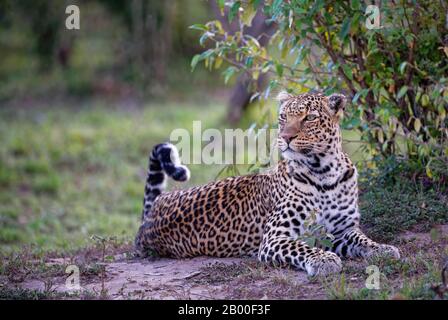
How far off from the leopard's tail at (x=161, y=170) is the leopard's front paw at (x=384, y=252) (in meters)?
2.24

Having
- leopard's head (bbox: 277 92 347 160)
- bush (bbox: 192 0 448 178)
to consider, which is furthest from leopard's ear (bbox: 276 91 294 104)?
bush (bbox: 192 0 448 178)

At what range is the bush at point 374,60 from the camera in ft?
25.7

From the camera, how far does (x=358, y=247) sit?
731 cm

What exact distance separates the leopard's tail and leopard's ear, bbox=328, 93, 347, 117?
1780 mm

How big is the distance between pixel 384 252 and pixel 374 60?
241cm

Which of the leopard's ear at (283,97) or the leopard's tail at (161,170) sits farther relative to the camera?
the leopard's tail at (161,170)

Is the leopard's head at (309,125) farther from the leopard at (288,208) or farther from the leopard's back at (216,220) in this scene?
the leopard's back at (216,220)

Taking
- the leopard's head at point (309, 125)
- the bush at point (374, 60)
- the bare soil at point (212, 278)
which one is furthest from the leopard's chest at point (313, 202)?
the bush at point (374, 60)

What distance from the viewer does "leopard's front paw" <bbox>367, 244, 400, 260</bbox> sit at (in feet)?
22.9

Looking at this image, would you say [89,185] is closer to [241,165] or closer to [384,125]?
[241,165]

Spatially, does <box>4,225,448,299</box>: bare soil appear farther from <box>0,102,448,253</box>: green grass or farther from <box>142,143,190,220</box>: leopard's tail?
<box>142,143,190,220</box>: leopard's tail

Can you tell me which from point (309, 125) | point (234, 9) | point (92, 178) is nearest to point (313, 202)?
point (309, 125)

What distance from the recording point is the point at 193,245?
7.97m
